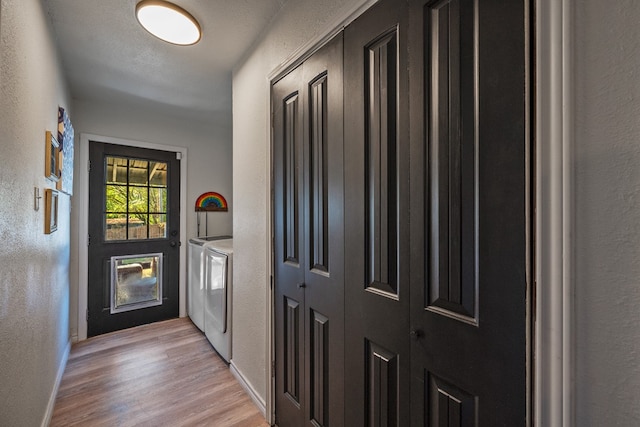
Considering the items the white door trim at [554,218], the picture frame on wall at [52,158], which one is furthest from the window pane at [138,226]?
the white door trim at [554,218]

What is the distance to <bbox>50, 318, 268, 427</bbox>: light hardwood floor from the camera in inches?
66.2

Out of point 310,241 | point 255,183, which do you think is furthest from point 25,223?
point 310,241

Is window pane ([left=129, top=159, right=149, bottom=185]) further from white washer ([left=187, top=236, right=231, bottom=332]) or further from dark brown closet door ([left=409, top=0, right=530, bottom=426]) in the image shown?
dark brown closet door ([left=409, top=0, right=530, bottom=426])

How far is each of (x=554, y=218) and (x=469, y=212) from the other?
0.57ft

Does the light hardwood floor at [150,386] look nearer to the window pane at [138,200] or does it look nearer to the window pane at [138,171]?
the window pane at [138,200]

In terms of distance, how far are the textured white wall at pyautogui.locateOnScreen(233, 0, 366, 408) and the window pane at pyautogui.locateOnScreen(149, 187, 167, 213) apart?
165 cm

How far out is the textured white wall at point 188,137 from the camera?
2.79 m

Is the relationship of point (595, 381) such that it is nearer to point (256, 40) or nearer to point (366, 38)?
point (366, 38)

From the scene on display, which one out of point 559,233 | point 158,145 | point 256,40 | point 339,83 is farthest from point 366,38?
point 158,145

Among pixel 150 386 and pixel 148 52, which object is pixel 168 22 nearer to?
pixel 148 52

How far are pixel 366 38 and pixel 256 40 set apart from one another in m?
1.14

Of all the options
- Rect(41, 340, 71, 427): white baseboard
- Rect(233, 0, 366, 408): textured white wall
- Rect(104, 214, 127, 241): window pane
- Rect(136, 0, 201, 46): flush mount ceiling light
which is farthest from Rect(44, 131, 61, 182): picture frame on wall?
Rect(41, 340, 71, 427): white baseboard

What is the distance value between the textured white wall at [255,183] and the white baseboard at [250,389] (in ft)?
0.09

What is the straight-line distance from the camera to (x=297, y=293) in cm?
140
